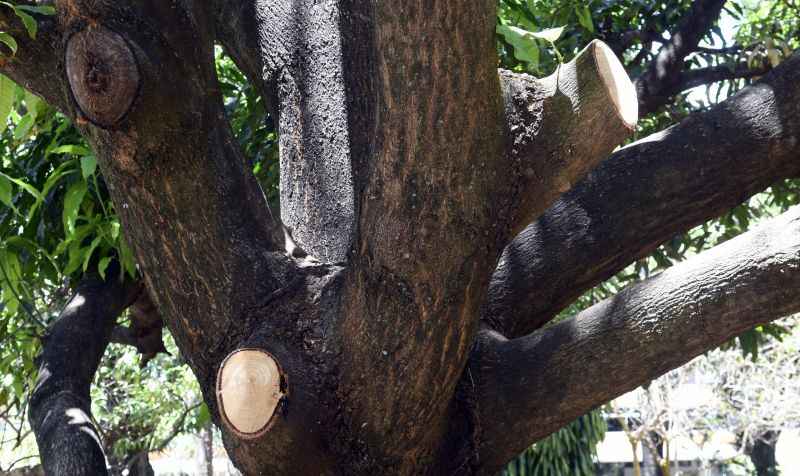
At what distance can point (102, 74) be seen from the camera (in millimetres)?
1735

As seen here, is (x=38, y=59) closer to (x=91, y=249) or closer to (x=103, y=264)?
(x=91, y=249)

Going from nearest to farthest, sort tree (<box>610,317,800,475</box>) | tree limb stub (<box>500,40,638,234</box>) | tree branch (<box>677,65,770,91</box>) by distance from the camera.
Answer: tree limb stub (<box>500,40,638,234</box>), tree branch (<box>677,65,770,91</box>), tree (<box>610,317,800,475</box>)

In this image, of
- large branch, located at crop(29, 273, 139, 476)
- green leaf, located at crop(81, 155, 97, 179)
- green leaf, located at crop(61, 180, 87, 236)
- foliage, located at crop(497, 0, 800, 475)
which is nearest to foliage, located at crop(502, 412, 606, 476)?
foliage, located at crop(497, 0, 800, 475)

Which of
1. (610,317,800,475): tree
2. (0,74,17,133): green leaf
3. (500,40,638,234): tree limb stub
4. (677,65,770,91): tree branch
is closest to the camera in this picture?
(500,40,638,234): tree limb stub

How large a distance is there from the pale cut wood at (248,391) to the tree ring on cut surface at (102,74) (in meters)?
0.55

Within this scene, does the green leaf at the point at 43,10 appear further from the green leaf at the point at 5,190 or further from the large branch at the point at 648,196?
the large branch at the point at 648,196

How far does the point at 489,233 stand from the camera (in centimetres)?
189

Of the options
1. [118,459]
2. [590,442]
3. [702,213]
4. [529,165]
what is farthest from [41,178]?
[118,459]

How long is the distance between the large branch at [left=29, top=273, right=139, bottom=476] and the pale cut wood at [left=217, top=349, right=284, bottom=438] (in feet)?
1.98

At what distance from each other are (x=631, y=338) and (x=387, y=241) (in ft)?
2.02

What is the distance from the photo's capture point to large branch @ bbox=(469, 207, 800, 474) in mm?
1918

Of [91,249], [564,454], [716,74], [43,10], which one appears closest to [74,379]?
[91,249]

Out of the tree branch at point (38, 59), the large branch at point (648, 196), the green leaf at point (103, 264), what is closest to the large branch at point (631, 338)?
the large branch at point (648, 196)

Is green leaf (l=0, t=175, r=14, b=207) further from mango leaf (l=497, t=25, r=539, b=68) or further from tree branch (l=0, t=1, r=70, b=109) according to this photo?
mango leaf (l=497, t=25, r=539, b=68)
